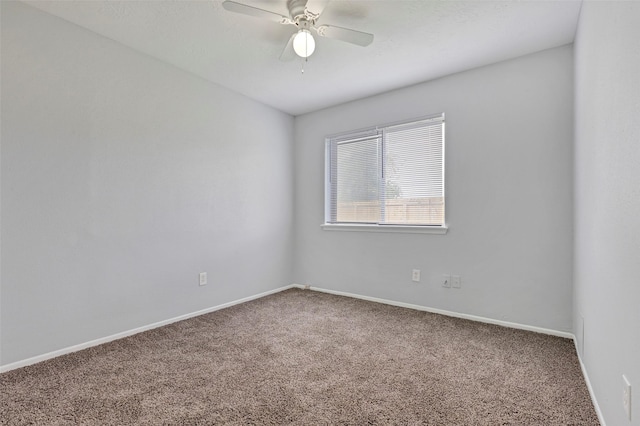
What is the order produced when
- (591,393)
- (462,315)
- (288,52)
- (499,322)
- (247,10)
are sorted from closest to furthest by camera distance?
(591,393), (247,10), (288,52), (499,322), (462,315)

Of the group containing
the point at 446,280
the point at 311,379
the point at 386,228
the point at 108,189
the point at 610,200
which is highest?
the point at 108,189

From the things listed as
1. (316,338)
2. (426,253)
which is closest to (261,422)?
(316,338)

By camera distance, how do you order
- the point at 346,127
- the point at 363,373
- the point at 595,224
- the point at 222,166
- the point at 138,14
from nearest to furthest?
the point at 595,224 → the point at 363,373 → the point at 138,14 → the point at 222,166 → the point at 346,127

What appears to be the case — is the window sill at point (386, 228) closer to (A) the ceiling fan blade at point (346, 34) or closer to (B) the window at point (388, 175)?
(B) the window at point (388, 175)

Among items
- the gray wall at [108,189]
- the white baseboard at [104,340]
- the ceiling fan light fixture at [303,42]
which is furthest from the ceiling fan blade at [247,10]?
the white baseboard at [104,340]

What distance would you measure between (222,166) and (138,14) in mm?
1518

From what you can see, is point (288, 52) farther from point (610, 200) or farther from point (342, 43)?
point (610, 200)

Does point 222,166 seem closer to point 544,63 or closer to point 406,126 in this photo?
point 406,126

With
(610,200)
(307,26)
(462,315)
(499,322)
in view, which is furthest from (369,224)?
(610,200)

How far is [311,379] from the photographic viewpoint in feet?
6.29

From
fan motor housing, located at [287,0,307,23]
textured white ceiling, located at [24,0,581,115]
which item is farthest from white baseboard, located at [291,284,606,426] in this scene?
fan motor housing, located at [287,0,307,23]

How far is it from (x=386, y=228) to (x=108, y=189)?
2.64 meters

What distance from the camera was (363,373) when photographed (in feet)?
6.51

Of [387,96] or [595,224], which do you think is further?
[387,96]
